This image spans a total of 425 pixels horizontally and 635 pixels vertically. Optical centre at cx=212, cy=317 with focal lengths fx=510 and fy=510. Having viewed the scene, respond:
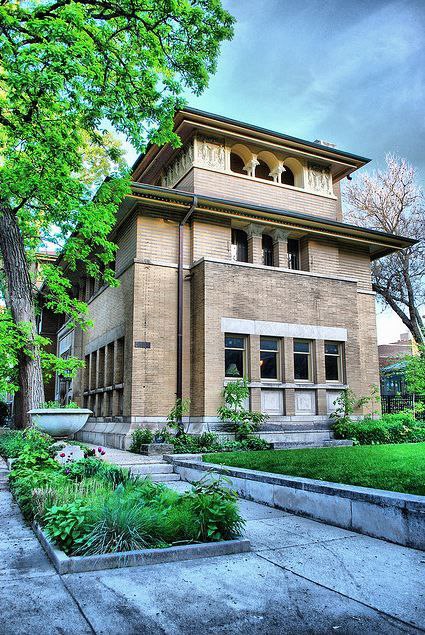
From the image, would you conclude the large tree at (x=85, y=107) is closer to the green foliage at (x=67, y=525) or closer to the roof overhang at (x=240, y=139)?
the roof overhang at (x=240, y=139)

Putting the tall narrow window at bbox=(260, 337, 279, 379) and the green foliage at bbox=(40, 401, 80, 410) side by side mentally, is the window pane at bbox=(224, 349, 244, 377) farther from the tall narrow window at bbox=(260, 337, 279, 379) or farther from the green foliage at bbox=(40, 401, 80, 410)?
the green foliage at bbox=(40, 401, 80, 410)

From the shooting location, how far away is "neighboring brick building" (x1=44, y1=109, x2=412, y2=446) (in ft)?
52.5

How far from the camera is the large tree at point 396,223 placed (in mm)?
30812

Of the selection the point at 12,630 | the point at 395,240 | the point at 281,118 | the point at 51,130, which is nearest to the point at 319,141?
the point at 281,118

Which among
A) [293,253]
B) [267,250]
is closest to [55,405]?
[267,250]

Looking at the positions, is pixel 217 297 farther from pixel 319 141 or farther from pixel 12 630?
pixel 12 630

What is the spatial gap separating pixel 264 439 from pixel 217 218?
24.7ft

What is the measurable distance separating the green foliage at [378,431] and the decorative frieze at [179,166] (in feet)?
35.3

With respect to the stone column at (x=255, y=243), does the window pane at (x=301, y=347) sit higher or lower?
lower

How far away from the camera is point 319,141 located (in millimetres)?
23203

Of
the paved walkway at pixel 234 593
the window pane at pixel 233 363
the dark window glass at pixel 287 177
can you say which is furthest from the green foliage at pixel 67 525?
the dark window glass at pixel 287 177

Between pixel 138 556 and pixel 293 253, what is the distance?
15.6 metres

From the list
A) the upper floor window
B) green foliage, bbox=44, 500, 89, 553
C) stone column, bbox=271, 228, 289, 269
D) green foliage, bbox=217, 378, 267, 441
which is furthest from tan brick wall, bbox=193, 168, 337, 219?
green foliage, bbox=44, 500, 89, 553

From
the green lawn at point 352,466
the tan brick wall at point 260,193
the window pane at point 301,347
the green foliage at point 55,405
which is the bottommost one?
the green lawn at point 352,466
